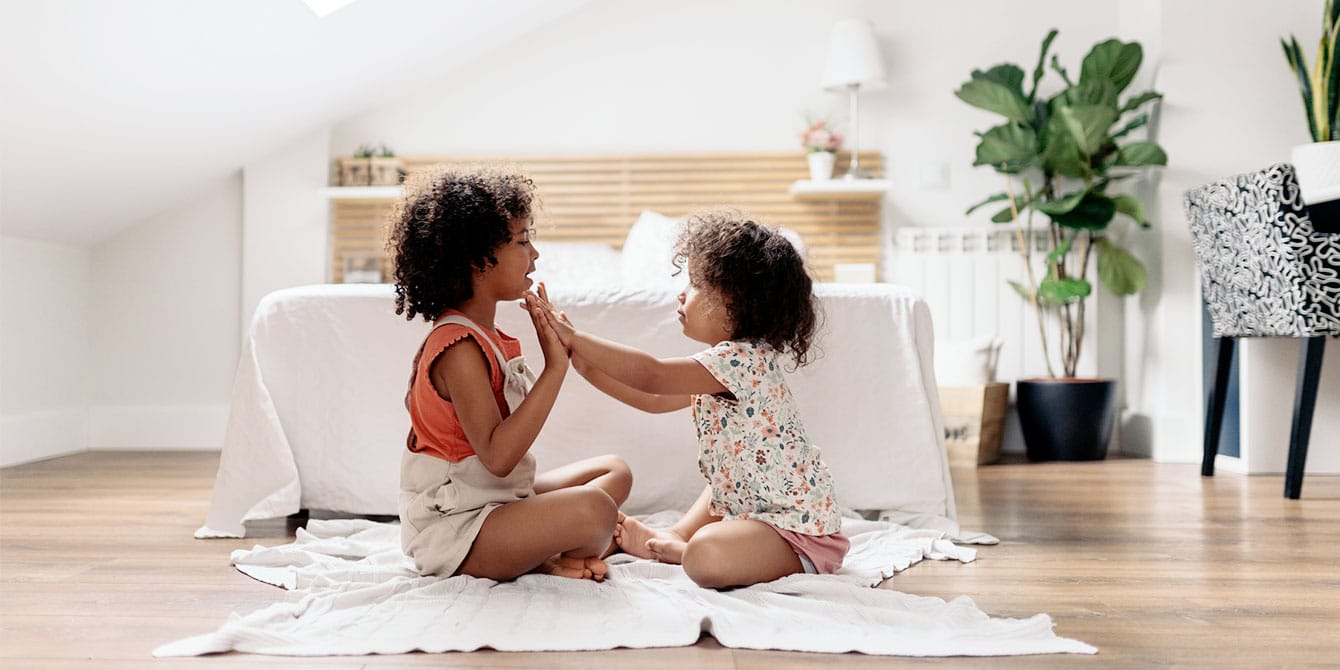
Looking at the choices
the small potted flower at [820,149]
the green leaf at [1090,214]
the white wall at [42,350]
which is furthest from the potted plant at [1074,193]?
the white wall at [42,350]

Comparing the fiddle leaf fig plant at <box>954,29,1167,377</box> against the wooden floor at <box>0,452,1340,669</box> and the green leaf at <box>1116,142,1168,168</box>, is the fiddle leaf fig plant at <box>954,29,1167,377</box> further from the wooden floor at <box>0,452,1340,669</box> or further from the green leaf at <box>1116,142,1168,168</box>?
the wooden floor at <box>0,452,1340,669</box>

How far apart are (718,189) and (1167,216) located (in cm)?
166

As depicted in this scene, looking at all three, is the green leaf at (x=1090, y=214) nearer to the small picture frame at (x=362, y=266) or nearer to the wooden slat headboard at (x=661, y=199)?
the wooden slat headboard at (x=661, y=199)

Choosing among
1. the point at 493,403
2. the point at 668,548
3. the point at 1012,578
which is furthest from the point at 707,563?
the point at 1012,578

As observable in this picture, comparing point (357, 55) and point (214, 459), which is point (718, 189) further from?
point (214, 459)

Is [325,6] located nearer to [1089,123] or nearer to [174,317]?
[174,317]

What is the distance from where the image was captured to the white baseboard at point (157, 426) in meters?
4.11

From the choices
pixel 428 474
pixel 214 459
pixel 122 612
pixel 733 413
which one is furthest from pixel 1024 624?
pixel 214 459

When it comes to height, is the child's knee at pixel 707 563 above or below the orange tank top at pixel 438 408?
below

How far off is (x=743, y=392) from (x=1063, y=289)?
2.51 metres

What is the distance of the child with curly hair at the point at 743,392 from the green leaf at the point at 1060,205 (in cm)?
226

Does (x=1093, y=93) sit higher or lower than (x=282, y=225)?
higher

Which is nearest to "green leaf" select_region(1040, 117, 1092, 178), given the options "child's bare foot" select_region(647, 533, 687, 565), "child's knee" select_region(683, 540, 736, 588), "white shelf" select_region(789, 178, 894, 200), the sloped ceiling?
"white shelf" select_region(789, 178, 894, 200)

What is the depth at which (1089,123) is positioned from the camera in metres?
3.71
